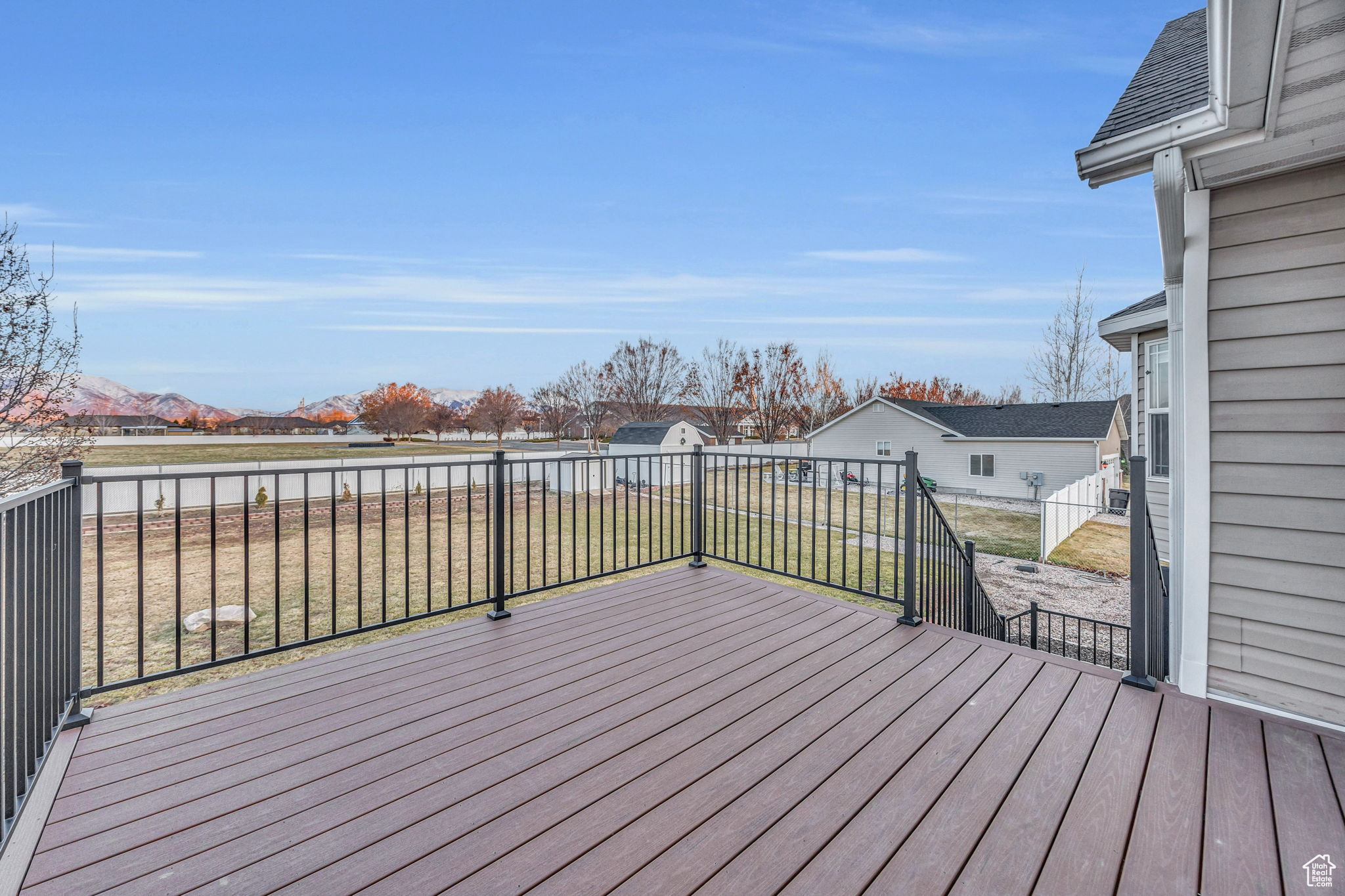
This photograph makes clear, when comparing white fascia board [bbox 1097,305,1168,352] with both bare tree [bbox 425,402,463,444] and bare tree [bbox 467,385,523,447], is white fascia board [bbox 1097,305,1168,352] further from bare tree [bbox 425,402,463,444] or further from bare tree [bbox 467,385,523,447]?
bare tree [bbox 425,402,463,444]

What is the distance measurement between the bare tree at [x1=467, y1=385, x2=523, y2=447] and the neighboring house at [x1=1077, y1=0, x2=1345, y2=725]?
1953cm

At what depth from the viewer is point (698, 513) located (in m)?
3.92

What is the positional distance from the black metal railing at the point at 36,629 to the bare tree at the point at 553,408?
21726mm

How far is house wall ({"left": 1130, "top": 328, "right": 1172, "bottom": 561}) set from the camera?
6746 mm

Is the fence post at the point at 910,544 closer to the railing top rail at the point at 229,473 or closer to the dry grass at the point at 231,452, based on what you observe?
the railing top rail at the point at 229,473

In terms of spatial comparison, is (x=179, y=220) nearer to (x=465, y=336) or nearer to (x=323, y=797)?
(x=465, y=336)

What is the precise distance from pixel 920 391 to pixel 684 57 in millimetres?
26021

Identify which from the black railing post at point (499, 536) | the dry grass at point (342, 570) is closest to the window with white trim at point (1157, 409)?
the dry grass at point (342, 570)

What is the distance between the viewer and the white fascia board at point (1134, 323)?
651 cm

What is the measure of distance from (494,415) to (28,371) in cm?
1481

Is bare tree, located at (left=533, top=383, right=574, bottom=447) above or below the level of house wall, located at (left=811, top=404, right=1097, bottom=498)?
above

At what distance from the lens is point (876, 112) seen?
1061 cm

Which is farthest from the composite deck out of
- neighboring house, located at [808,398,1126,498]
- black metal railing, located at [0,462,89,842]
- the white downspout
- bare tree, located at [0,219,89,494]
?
neighboring house, located at [808,398,1126,498]

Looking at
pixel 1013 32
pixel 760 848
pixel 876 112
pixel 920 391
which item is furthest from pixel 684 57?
pixel 920 391
